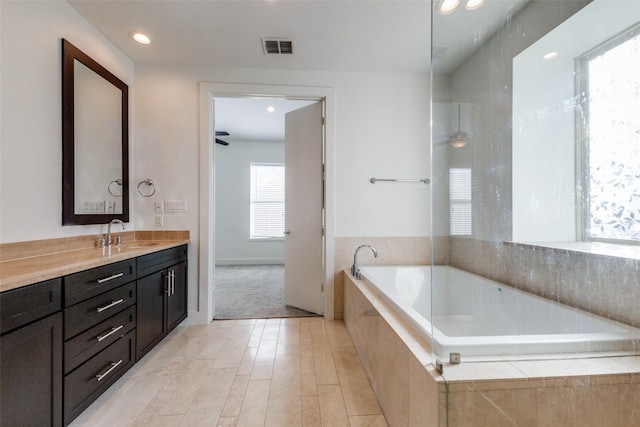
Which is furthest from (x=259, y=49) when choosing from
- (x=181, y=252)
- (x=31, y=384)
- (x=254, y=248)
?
(x=254, y=248)

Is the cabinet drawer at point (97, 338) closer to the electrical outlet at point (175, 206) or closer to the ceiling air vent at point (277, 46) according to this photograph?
the electrical outlet at point (175, 206)

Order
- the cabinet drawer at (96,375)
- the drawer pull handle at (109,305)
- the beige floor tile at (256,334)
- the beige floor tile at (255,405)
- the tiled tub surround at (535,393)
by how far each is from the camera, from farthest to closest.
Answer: the beige floor tile at (256,334) < the drawer pull handle at (109,305) < the beige floor tile at (255,405) < the cabinet drawer at (96,375) < the tiled tub surround at (535,393)

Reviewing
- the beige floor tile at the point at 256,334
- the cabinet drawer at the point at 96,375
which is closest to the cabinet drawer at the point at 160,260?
the cabinet drawer at the point at 96,375

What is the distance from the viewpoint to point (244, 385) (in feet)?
5.51

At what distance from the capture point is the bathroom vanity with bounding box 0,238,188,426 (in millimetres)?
1025

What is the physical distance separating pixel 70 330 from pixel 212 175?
1.72 metres

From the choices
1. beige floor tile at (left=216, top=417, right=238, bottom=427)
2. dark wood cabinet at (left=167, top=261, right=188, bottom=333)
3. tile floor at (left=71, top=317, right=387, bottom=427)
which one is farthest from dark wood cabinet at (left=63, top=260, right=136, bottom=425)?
beige floor tile at (left=216, top=417, right=238, bottom=427)

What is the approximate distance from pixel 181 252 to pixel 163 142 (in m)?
1.08

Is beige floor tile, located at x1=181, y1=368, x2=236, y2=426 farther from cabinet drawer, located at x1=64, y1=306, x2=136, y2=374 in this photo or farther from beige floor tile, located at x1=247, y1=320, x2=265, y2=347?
cabinet drawer, located at x1=64, y1=306, x2=136, y2=374

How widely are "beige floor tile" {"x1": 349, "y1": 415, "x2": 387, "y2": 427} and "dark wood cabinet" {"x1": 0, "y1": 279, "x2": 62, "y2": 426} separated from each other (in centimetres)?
135

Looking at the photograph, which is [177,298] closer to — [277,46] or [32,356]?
[32,356]

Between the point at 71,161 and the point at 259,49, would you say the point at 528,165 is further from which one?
the point at 71,161

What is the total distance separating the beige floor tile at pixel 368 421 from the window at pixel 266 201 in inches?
175

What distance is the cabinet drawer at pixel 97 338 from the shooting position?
4.22 feet
